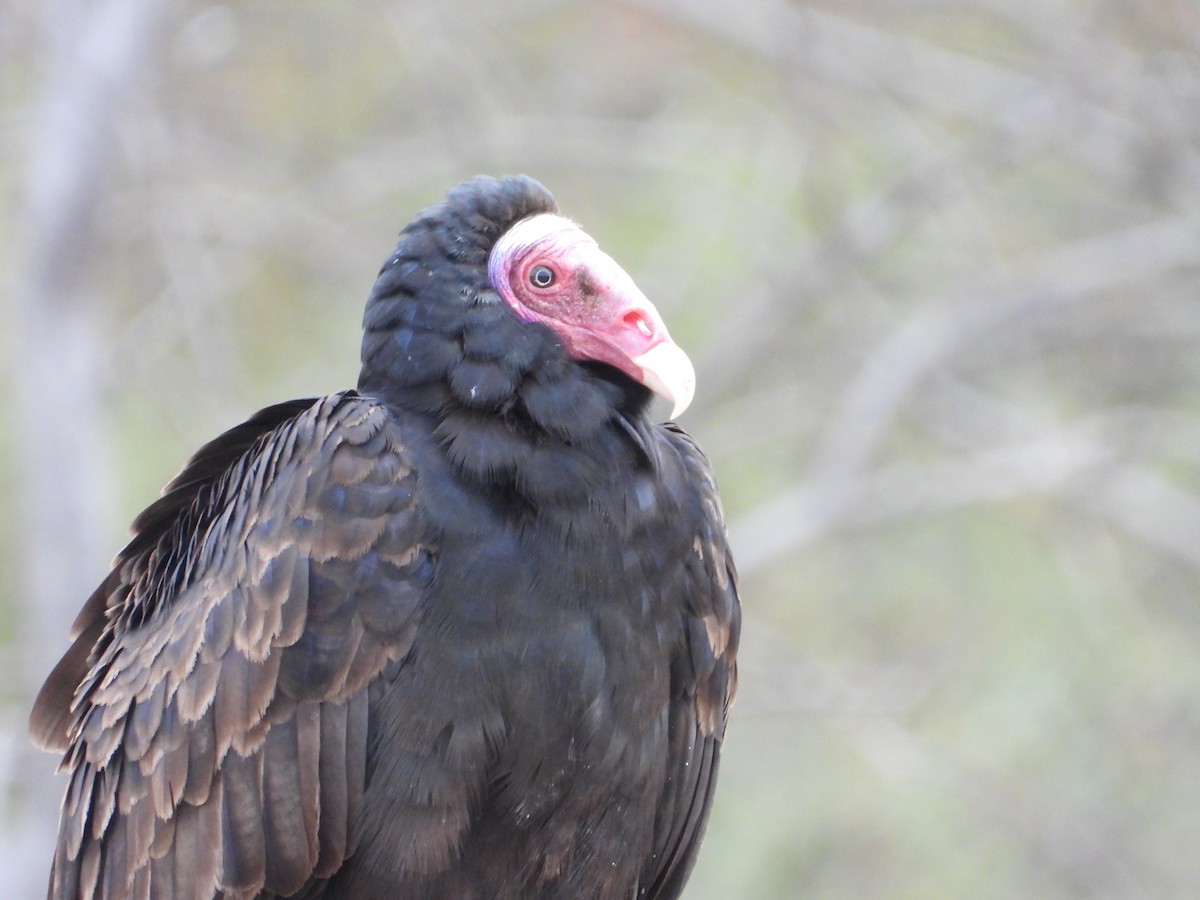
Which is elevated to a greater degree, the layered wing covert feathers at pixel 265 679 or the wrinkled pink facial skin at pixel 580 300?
the wrinkled pink facial skin at pixel 580 300

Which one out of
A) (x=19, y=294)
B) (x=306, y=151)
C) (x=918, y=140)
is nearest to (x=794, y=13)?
(x=918, y=140)

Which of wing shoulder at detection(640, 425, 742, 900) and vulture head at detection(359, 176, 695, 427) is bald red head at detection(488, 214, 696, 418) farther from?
wing shoulder at detection(640, 425, 742, 900)

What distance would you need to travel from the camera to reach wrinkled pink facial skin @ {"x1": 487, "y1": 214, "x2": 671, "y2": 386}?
3.00 metres

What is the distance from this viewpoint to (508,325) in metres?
2.98

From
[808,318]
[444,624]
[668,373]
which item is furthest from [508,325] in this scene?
[808,318]

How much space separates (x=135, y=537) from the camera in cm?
346

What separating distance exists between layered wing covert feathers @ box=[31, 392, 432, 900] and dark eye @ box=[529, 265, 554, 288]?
0.39 meters

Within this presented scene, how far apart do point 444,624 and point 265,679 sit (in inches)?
14.0

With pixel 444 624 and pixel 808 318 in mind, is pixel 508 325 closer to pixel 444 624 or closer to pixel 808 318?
pixel 444 624

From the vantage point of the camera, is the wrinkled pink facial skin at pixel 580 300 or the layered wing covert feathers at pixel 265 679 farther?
the wrinkled pink facial skin at pixel 580 300

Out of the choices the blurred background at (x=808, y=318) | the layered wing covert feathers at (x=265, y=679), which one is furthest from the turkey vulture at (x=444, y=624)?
the blurred background at (x=808, y=318)

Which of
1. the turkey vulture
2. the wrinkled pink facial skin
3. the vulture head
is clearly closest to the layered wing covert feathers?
the turkey vulture

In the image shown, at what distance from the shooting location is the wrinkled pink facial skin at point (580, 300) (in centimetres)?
300

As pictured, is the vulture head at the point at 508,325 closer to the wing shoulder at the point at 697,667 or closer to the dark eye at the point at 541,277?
the dark eye at the point at 541,277
